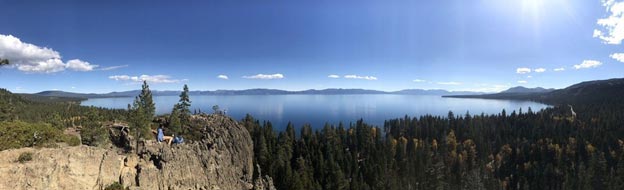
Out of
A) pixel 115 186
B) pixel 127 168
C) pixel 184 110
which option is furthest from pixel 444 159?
pixel 115 186

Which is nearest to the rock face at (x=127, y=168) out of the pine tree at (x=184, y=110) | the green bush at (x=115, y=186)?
the green bush at (x=115, y=186)

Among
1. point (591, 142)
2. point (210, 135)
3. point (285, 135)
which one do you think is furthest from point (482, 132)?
point (210, 135)

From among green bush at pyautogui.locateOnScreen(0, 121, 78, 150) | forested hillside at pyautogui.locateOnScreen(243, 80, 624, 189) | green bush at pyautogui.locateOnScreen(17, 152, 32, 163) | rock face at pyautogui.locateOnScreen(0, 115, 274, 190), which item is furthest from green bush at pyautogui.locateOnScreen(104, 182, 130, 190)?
forested hillside at pyautogui.locateOnScreen(243, 80, 624, 189)

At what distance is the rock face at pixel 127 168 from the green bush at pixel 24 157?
31 cm

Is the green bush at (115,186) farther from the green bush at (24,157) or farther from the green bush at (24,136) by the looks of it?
the green bush at (24,157)

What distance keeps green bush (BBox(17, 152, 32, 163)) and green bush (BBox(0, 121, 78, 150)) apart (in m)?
2.34

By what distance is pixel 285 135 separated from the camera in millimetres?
117625

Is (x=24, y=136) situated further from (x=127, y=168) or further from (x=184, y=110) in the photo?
Answer: (x=184, y=110)

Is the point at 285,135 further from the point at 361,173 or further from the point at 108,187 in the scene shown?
the point at 108,187

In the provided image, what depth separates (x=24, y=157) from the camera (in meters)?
29.1

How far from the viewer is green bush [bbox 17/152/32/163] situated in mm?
29016

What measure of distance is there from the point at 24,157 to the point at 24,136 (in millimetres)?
4241

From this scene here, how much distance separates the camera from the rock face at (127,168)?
1133 inches

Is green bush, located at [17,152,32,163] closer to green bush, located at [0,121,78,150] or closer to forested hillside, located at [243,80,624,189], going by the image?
green bush, located at [0,121,78,150]
